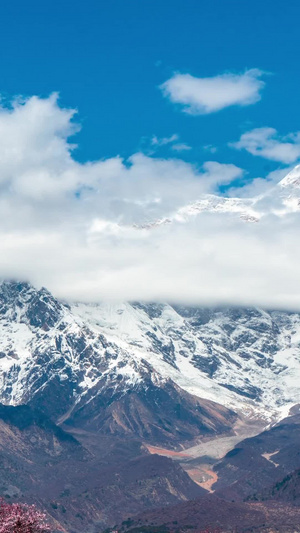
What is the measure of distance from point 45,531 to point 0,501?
13.1 metres

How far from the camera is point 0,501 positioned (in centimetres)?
10050

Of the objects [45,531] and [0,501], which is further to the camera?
[0,501]

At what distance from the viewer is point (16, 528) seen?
84312 mm

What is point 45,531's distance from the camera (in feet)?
292

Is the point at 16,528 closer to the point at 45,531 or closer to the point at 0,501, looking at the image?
the point at 45,531

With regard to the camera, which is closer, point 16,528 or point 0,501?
point 16,528

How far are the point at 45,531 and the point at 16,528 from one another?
17.4ft

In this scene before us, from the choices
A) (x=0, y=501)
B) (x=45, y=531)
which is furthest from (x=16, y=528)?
(x=0, y=501)

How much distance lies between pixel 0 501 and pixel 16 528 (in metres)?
16.8
